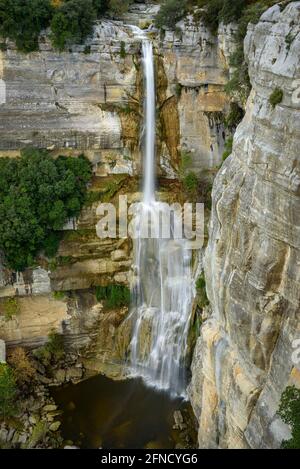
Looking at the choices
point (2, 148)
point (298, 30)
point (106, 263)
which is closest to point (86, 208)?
point (106, 263)

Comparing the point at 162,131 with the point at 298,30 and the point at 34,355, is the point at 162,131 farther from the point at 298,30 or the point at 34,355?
Result: the point at 34,355

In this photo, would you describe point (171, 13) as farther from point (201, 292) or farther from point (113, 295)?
point (113, 295)

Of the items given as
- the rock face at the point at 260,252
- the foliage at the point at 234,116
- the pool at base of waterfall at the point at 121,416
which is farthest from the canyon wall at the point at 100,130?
the rock face at the point at 260,252

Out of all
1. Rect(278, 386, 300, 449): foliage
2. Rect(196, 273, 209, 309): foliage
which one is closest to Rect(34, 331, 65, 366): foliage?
Rect(196, 273, 209, 309): foliage

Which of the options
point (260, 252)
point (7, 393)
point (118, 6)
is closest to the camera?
point (260, 252)

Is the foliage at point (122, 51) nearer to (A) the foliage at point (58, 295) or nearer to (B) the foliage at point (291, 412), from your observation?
(A) the foliage at point (58, 295)

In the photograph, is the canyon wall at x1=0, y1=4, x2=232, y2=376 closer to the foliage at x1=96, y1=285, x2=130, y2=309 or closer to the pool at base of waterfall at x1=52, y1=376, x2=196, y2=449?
the foliage at x1=96, y1=285, x2=130, y2=309

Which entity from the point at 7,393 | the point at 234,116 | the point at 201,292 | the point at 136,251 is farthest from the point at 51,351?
the point at 234,116
